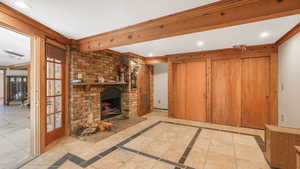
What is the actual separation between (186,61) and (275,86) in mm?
2537

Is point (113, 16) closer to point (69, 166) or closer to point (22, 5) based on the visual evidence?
point (22, 5)

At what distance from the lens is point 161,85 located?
6.25 meters

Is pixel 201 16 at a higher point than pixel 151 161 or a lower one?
higher

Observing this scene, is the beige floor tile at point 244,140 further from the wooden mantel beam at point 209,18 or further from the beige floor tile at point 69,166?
the beige floor tile at point 69,166

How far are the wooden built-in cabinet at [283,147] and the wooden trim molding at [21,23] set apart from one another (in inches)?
169

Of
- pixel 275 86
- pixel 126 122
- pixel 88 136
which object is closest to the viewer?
pixel 88 136

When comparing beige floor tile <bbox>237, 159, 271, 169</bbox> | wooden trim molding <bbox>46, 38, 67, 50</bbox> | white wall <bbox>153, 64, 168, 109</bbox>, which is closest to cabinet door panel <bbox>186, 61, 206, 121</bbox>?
white wall <bbox>153, 64, 168, 109</bbox>

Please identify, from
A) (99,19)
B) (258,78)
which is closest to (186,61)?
(258,78)

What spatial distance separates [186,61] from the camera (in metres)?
4.48

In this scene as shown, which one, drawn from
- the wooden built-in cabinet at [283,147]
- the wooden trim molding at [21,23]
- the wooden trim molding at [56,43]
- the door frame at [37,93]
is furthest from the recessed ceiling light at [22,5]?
the wooden built-in cabinet at [283,147]

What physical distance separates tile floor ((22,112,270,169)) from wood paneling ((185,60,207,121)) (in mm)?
1016

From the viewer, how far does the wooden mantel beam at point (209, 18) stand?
1.42 meters

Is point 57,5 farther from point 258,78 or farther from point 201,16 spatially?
point 258,78

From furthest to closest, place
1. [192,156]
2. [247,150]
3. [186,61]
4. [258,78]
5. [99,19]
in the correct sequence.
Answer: [186,61] < [258,78] < [247,150] < [192,156] < [99,19]
